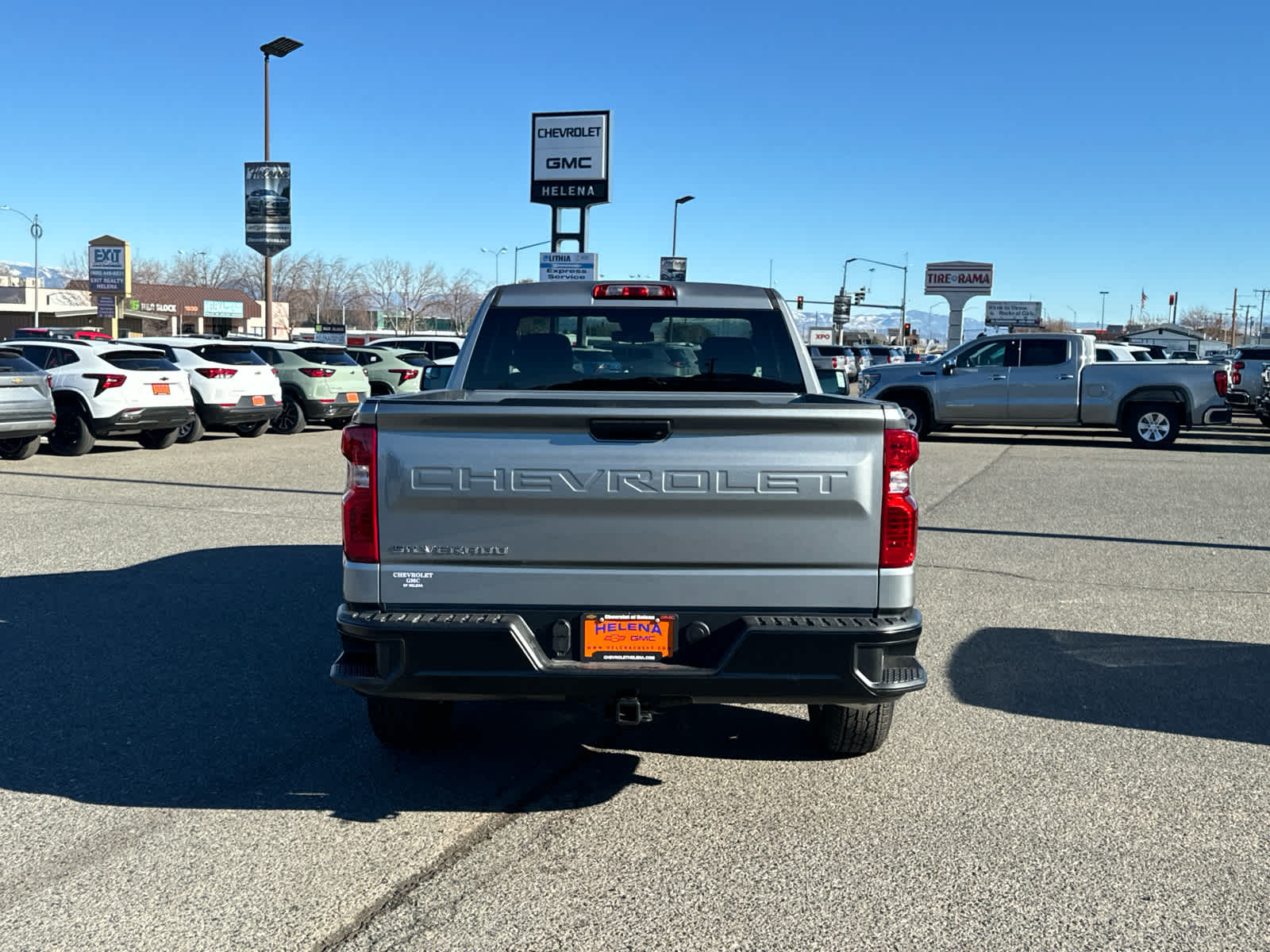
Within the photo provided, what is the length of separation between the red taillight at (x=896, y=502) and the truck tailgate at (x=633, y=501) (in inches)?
1.5

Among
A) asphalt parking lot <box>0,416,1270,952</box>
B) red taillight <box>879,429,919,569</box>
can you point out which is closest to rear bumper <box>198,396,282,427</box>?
asphalt parking lot <box>0,416,1270,952</box>

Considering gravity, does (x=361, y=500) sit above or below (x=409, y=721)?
above

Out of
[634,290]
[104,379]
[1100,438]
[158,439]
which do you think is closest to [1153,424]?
[1100,438]

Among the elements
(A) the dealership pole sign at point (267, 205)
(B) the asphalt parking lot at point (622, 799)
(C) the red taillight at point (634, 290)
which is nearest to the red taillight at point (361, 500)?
(B) the asphalt parking lot at point (622, 799)

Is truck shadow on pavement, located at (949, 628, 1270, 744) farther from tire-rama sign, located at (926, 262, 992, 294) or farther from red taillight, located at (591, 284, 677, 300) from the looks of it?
tire-rama sign, located at (926, 262, 992, 294)

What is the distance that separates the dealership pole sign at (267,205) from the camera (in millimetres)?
33312

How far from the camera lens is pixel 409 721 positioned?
15.6 ft

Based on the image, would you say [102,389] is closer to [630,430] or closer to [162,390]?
[162,390]

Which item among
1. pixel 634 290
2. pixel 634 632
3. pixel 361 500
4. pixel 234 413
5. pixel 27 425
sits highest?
pixel 634 290

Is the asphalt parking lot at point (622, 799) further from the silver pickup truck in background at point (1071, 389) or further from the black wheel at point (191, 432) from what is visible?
the silver pickup truck in background at point (1071, 389)

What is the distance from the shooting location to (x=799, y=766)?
15.9 ft

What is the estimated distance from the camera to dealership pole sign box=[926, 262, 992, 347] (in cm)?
5528

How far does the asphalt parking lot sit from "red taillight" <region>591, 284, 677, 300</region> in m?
1.99

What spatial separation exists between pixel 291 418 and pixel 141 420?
474cm
